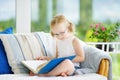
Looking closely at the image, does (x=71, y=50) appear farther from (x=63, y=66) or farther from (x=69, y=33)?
(x=63, y=66)

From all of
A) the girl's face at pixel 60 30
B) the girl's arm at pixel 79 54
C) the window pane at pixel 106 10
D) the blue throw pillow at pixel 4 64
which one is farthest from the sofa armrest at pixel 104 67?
the window pane at pixel 106 10

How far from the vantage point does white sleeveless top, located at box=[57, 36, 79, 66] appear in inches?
98.5

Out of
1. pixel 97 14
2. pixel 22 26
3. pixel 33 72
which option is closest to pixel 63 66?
pixel 33 72

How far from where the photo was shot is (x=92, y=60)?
94.1 inches

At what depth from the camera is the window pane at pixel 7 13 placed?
10.6 ft

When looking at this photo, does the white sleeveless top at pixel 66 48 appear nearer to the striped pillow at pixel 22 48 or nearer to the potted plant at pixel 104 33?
the striped pillow at pixel 22 48

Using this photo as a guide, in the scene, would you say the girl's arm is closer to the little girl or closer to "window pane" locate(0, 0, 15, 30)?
the little girl

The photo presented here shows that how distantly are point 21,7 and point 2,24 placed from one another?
0.31m

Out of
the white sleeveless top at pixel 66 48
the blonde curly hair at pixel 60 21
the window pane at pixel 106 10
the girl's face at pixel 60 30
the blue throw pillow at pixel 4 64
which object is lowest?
the blue throw pillow at pixel 4 64

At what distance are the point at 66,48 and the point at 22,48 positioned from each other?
41 cm

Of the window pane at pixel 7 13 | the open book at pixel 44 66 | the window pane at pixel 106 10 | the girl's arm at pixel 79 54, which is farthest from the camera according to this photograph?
the window pane at pixel 106 10

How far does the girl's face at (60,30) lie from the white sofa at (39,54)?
0.25 meters

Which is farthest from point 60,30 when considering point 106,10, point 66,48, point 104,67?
point 106,10

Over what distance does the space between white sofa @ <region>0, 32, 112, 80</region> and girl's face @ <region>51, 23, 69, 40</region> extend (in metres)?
0.25
